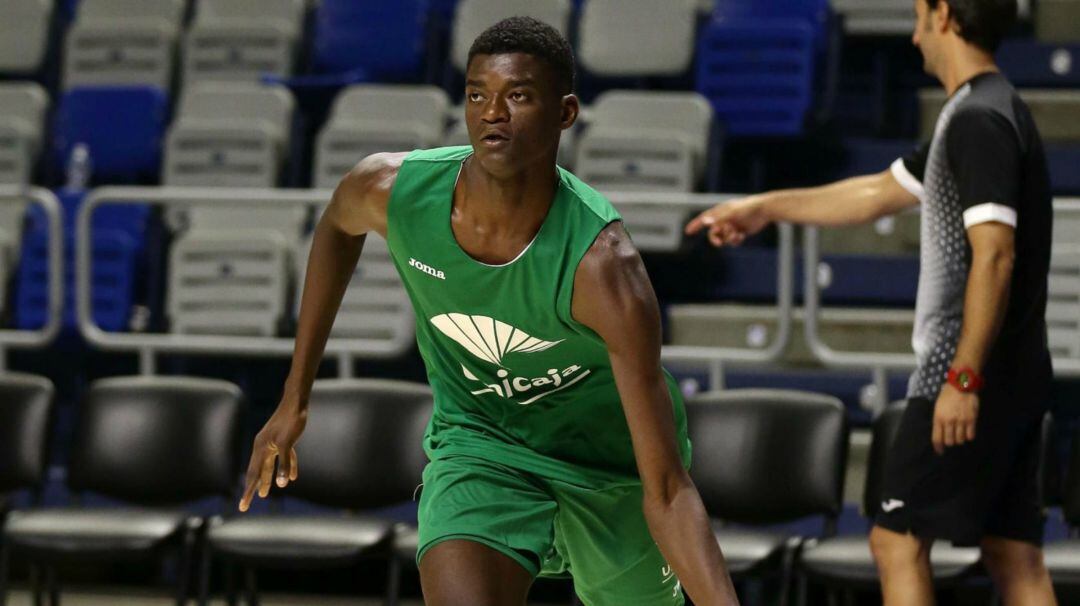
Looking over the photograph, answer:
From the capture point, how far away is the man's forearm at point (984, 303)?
11.9 ft

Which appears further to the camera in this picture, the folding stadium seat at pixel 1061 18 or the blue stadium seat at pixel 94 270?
the folding stadium seat at pixel 1061 18

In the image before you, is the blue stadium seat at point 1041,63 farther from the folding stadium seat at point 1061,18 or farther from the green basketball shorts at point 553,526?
the green basketball shorts at point 553,526

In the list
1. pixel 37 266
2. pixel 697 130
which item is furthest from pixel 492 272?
pixel 37 266

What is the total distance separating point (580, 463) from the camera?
3150 millimetres

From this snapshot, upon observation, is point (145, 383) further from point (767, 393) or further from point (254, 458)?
point (254, 458)

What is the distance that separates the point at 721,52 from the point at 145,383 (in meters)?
3.33

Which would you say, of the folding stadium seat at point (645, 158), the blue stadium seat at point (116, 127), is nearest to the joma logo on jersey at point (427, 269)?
the folding stadium seat at point (645, 158)

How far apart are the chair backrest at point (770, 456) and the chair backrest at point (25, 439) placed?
7.38ft

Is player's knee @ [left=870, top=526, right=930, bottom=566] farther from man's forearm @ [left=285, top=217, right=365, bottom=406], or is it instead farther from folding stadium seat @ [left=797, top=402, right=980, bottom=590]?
man's forearm @ [left=285, top=217, right=365, bottom=406]

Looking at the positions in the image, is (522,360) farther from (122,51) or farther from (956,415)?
(122,51)

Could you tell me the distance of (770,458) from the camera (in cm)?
518

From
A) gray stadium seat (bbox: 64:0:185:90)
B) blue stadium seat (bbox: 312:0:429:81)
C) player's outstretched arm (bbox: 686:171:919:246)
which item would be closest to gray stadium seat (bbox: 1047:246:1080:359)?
player's outstretched arm (bbox: 686:171:919:246)

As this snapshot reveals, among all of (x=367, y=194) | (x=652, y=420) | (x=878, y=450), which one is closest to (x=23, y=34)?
(x=878, y=450)

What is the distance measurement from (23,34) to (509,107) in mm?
6654
